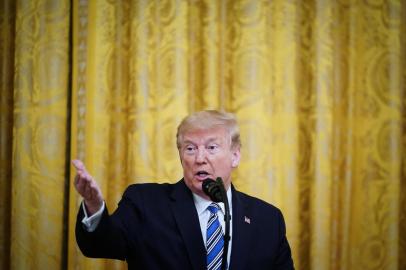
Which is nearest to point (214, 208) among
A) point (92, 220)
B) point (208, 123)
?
point (208, 123)

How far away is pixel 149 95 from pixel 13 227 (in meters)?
0.97

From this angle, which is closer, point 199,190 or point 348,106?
point 199,190

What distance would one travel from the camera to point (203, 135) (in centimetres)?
153

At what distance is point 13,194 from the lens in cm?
202

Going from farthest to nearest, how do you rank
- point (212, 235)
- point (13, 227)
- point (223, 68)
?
point (223, 68) < point (13, 227) < point (212, 235)

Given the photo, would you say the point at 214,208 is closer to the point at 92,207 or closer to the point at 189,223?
the point at 189,223

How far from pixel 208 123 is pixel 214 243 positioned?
454mm

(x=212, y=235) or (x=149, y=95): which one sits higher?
(x=149, y=95)

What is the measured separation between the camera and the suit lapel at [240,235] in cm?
141

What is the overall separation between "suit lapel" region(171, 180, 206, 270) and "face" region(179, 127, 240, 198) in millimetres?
51

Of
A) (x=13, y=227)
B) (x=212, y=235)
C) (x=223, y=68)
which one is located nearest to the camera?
(x=212, y=235)

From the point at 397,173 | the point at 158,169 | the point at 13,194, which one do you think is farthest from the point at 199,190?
the point at 397,173

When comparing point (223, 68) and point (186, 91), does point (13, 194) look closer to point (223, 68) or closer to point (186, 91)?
point (186, 91)

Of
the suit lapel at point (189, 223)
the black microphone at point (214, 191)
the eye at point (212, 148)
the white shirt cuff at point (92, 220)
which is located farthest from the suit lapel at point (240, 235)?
the white shirt cuff at point (92, 220)
